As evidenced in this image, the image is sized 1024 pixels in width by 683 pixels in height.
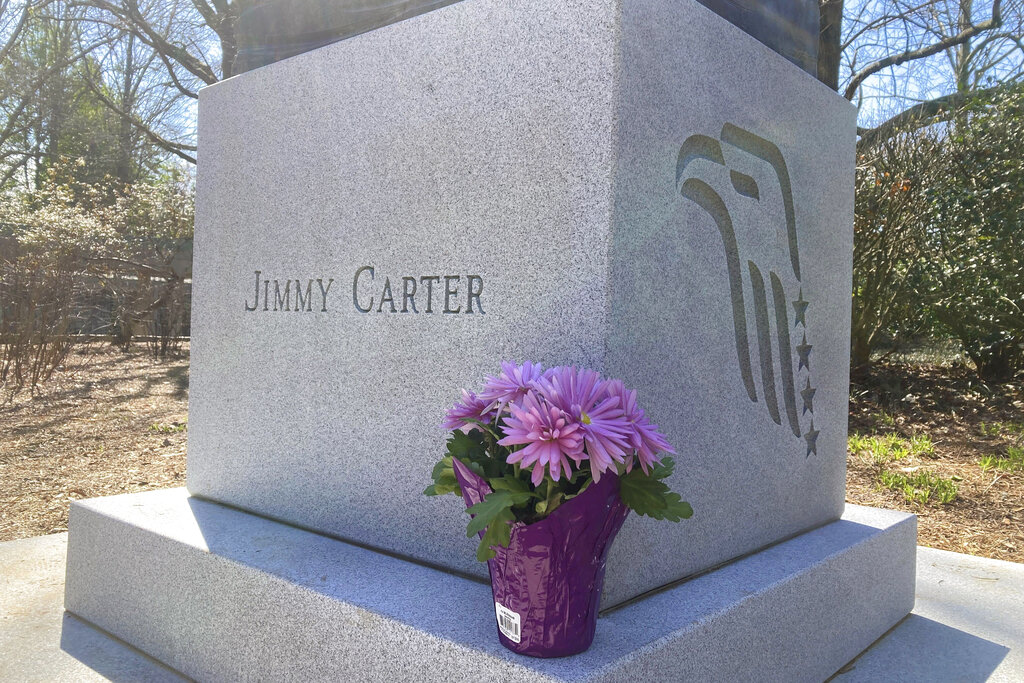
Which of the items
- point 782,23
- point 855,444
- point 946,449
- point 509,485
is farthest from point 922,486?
point 509,485

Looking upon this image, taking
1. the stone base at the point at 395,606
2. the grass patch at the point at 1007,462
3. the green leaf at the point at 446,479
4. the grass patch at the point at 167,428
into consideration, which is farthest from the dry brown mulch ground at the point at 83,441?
the grass patch at the point at 1007,462

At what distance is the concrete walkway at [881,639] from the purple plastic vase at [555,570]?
1549 mm

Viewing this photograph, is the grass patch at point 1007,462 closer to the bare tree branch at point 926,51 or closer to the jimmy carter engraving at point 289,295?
the jimmy carter engraving at point 289,295

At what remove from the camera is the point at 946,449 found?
22.1ft

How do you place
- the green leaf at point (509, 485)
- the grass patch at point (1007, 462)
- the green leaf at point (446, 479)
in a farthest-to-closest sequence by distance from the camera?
1. the grass patch at point (1007, 462)
2. the green leaf at point (446, 479)
3. the green leaf at point (509, 485)

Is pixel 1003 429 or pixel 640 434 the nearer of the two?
pixel 640 434

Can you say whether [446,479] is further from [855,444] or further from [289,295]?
[855,444]

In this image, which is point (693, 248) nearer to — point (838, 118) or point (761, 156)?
point (761, 156)

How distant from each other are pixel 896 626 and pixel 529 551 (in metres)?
2.42

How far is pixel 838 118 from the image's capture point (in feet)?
11.3

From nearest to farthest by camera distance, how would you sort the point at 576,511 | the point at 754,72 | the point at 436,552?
the point at 576,511 → the point at 436,552 → the point at 754,72

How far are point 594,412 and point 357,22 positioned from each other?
2341 millimetres

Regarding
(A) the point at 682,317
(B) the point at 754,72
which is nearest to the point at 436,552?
(A) the point at 682,317

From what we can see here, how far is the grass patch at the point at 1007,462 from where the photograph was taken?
6.07 m
